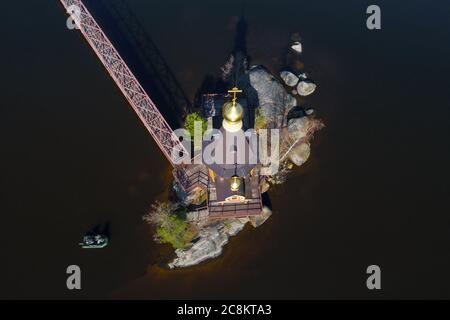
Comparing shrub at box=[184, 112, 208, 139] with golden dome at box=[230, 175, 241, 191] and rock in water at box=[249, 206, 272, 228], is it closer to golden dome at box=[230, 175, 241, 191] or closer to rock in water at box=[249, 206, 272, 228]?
golden dome at box=[230, 175, 241, 191]

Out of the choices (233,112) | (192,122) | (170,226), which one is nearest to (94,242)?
(170,226)

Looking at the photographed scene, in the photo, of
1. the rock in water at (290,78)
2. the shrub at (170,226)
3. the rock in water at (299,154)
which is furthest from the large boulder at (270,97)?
the shrub at (170,226)

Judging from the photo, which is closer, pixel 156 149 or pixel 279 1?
pixel 156 149

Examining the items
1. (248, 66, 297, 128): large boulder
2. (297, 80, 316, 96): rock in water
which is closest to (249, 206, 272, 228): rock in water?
(248, 66, 297, 128): large boulder
